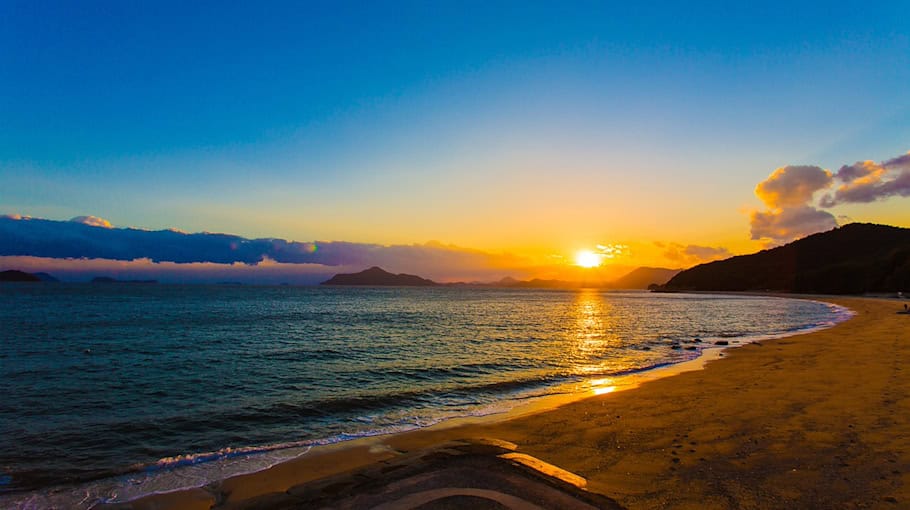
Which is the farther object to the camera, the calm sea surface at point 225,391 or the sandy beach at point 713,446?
the calm sea surface at point 225,391

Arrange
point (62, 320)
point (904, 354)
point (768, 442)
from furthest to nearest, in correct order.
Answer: point (62, 320), point (904, 354), point (768, 442)

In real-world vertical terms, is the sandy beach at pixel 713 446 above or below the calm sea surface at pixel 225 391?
above

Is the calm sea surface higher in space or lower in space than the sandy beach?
lower

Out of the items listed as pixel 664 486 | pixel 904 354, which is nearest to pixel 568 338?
pixel 904 354

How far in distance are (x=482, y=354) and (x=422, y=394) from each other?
495 inches

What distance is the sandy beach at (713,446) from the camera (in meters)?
8.40

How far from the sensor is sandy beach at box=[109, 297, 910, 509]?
840 centimetres

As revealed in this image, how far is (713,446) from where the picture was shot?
11039 millimetres

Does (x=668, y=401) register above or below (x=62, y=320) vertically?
above

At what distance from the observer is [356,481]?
869 centimetres

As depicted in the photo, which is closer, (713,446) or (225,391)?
(713,446)

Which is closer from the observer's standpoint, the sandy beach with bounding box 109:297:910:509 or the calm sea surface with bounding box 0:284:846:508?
the sandy beach with bounding box 109:297:910:509

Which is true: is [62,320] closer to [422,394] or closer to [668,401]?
[422,394]

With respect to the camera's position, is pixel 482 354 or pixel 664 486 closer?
pixel 664 486
